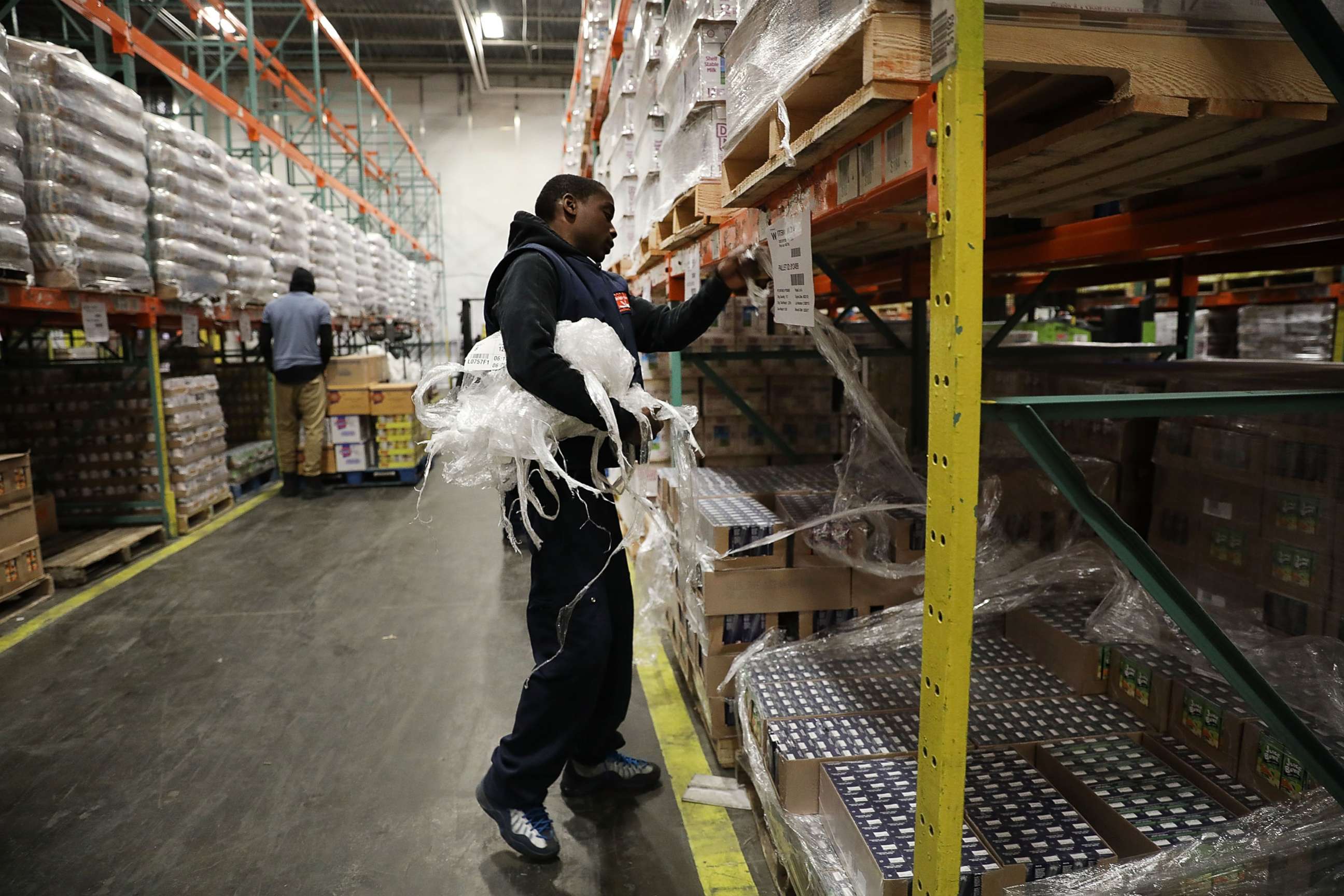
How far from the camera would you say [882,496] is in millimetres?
2979

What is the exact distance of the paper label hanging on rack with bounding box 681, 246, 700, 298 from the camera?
3.12m

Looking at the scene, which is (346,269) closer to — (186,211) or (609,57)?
(186,211)

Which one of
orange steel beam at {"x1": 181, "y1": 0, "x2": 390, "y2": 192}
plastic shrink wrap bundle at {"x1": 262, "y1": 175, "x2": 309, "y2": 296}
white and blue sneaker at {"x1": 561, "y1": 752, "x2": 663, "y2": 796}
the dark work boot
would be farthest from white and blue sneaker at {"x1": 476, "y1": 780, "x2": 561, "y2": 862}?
orange steel beam at {"x1": 181, "y1": 0, "x2": 390, "y2": 192}

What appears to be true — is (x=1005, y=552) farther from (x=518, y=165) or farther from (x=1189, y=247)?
(x=518, y=165)

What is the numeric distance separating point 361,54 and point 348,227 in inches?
412

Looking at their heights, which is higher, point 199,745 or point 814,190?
point 814,190

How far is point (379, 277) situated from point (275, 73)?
3625 mm

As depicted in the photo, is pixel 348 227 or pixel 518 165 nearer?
pixel 348 227

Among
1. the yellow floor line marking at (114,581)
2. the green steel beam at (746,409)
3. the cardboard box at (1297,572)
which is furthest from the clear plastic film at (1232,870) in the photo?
the yellow floor line marking at (114,581)

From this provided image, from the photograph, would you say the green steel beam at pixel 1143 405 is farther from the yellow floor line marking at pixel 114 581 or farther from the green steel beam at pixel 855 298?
the yellow floor line marking at pixel 114 581

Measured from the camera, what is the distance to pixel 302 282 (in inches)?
311

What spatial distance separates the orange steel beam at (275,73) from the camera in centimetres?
862

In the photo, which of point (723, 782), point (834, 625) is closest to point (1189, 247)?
point (834, 625)

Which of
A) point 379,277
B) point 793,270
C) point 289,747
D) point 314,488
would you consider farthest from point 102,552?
point 379,277
